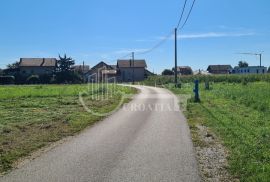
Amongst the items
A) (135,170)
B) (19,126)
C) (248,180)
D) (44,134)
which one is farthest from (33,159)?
(19,126)

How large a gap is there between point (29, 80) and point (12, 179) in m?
87.5

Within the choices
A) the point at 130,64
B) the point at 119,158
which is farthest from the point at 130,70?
the point at 119,158

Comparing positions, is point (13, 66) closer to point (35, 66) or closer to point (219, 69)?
point (35, 66)

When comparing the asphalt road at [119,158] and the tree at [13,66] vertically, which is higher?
the tree at [13,66]

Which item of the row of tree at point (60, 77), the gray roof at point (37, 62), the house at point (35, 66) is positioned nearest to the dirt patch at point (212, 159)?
the row of tree at point (60, 77)

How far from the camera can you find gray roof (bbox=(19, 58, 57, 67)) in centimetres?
11081

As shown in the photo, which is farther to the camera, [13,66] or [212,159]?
[13,66]

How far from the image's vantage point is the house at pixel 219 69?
5546 inches

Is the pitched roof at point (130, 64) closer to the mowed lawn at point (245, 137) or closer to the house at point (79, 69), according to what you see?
the house at point (79, 69)

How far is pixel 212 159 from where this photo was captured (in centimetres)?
930

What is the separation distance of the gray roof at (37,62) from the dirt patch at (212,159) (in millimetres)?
101135

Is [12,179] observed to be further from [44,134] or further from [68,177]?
[44,134]

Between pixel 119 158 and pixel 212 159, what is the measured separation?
6.85 ft

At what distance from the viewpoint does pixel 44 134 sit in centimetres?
1311
